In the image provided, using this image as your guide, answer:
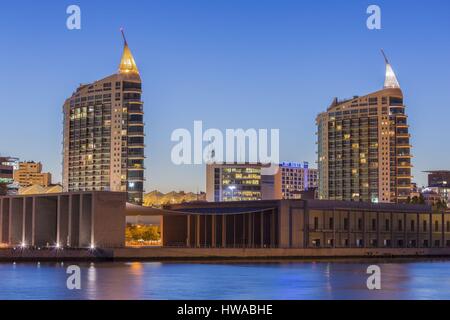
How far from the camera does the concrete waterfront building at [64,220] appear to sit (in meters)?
90.8

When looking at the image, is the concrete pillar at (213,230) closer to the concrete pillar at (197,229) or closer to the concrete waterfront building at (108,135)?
the concrete pillar at (197,229)

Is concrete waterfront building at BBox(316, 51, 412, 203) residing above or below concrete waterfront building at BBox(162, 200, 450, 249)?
above

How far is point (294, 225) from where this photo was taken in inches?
4220

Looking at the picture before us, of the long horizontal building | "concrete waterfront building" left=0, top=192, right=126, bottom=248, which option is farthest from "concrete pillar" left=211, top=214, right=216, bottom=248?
"concrete waterfront building" left=0, top=192, right=126, bottom=248

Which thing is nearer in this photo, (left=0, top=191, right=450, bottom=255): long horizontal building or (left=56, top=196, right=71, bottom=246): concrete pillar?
(left=0, top=191, right=450, bottom=255): long horizontal building

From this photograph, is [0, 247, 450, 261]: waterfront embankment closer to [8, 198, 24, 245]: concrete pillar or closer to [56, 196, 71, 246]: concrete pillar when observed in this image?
[56, 196, 71, 246]: concrete pillar

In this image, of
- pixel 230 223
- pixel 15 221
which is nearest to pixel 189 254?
pixel 230 223

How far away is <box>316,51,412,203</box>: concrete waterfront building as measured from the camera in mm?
187250

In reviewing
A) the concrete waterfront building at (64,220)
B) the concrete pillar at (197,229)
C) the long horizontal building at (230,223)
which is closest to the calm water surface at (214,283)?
the concrete waterfront building at (64,220)

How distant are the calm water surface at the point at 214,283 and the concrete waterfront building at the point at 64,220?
31.1 ft

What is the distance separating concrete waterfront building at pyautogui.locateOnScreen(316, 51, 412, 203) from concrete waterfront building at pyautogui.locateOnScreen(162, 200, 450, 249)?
62711 millimetres
